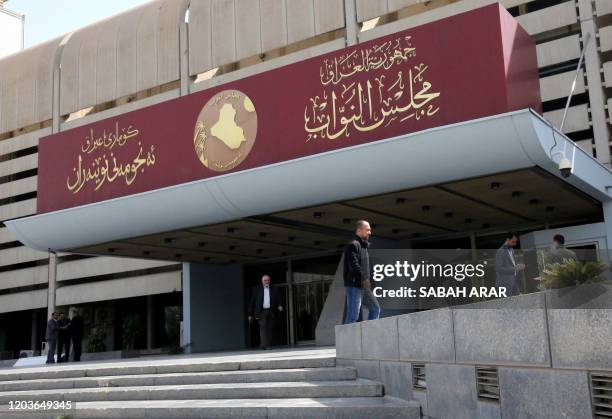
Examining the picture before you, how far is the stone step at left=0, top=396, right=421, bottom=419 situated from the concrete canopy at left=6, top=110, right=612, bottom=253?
5556 millimetres

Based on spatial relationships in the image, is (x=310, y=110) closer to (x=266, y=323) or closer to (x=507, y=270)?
(x=266, y=323)

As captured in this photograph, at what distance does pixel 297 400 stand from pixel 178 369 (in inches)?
138

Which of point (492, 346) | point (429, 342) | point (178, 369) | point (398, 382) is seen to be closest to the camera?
point (492, 346)


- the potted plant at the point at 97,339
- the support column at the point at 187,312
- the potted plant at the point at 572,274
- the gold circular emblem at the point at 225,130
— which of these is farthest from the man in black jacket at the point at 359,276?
the potted plant at the point at 97,339

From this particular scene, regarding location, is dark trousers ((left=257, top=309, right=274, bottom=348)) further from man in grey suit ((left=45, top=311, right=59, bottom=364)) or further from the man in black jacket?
the man in black jacket

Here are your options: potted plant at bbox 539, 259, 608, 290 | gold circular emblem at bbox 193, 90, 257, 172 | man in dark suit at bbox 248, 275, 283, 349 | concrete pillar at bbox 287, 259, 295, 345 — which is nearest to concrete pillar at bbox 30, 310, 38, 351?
concrete pillar at bbox 287, 259, 295, 345

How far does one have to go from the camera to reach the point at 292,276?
23562mm

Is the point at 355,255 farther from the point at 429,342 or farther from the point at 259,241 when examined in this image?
the point at 259,241

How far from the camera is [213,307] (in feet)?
75.9

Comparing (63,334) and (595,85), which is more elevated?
(595,85)

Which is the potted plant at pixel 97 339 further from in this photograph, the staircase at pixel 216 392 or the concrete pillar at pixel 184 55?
the staircase at pixel 216 392

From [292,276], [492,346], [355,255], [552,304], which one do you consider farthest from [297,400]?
[292,276]

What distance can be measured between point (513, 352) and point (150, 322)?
90.3 ft

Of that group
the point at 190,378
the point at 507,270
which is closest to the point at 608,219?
the point at 190,378
